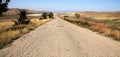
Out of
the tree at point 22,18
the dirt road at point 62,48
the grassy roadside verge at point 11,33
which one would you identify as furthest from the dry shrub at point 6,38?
the tree at point 22,18

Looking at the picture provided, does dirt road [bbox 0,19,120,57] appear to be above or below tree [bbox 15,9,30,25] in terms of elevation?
above

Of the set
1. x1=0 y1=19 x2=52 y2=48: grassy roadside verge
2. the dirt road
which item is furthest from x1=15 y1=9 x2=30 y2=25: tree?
the dirt road

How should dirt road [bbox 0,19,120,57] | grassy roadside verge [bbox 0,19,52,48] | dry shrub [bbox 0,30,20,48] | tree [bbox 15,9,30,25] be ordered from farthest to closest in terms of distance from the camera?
tree [bbox 15,9,30,25] → grassy roadside verge [bbox 0,19,52,48] → dry shrub [bbox 0,30,20,48] → dirt road [bbox 0,19,120,57]

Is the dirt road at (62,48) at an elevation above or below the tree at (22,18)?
above

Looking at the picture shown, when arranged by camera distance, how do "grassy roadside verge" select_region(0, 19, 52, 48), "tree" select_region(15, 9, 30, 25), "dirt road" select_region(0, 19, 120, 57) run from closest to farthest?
"dirt road" select_region(0, 19, 120, 57)
"grassy roadside verge" select_region(0, 19, 52, 48)
"tree" select_region(15, 9, 30, 25)

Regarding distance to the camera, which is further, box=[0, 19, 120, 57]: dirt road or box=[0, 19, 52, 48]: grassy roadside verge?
box=[0, 19, 52, 48]: grassy roadside verge

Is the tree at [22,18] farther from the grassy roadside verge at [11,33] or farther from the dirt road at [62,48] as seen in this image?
the dirt road at [62,48]

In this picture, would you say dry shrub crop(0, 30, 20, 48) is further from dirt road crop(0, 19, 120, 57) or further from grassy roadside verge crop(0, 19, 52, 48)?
dirt road crop(0, 19, 120, 57)

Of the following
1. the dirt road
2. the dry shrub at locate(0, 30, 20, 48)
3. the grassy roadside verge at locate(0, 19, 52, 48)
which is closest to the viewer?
the dirt road

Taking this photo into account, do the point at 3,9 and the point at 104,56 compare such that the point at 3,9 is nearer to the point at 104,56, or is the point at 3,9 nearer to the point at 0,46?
the point at 0,46

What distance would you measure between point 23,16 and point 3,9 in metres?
15.1

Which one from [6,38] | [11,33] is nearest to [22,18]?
[11,33]

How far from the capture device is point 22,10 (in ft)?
126

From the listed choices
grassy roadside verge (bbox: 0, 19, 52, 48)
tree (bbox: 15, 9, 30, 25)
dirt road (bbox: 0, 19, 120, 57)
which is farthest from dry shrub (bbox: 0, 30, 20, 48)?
tree (bbox: 15, 9, 30, 25)
